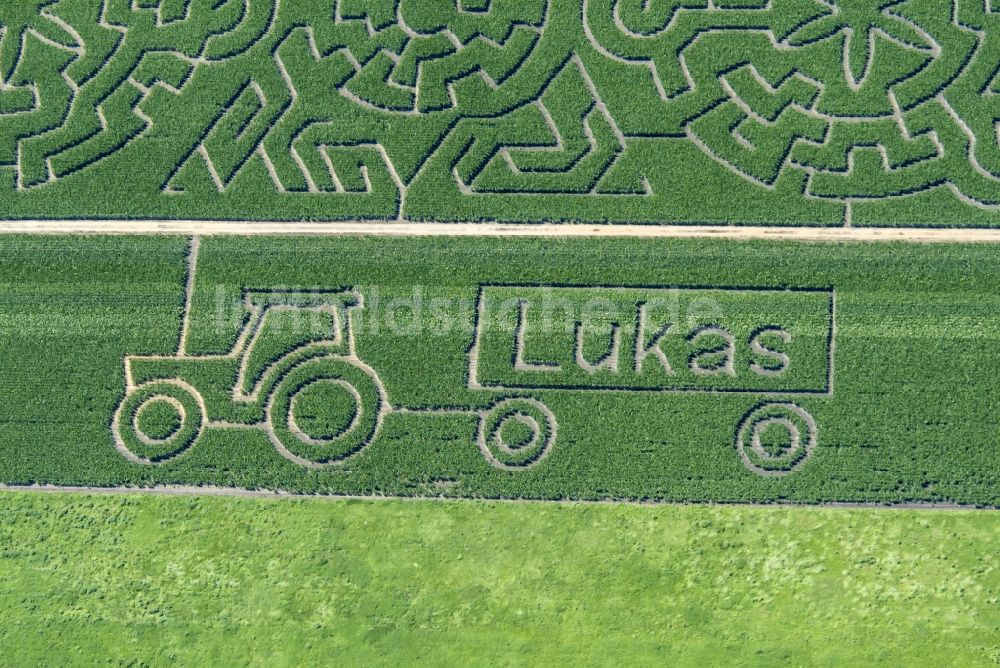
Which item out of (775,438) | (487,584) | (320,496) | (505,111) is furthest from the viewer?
(505,111)

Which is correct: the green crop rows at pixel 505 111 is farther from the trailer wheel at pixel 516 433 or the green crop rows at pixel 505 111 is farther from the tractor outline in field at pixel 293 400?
the trailer wheel at pixel 516 433

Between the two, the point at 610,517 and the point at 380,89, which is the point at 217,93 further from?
the point at 610,517

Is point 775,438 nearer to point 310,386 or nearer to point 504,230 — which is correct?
point 504,230

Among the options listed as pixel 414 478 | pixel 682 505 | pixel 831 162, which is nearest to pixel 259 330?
pixel 414 478

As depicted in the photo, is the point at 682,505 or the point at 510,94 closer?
the point at 682,505

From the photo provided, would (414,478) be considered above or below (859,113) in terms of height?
below

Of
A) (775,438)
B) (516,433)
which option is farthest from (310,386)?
(775,438)

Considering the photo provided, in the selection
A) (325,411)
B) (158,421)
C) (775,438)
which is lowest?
(775,438)

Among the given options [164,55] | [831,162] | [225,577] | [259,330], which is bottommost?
[225,577]
